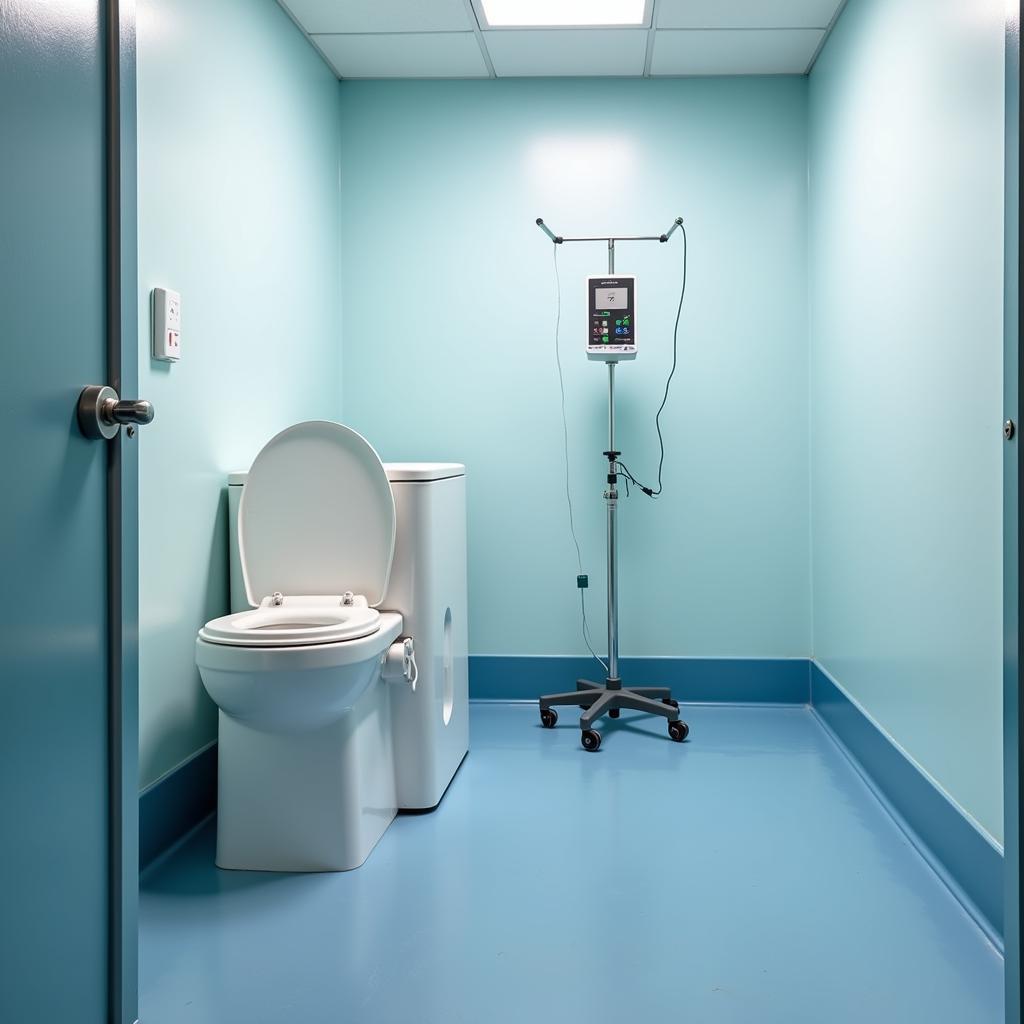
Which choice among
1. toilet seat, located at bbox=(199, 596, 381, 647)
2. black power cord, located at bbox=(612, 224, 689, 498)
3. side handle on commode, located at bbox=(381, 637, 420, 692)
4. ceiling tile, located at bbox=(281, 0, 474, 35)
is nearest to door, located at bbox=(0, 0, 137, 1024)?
toilet seat, located at bbox=(199, 596, 381, 647)

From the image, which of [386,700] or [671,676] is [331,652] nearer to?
[386,700]

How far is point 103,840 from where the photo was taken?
40.2 inches

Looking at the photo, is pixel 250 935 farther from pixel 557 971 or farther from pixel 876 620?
pixel 876 620

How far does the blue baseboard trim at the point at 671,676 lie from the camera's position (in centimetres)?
297

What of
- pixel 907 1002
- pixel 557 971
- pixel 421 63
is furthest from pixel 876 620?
pixel 421 63

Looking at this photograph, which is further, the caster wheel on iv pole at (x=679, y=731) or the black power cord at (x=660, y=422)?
the black power cord at (x=660, y=422)

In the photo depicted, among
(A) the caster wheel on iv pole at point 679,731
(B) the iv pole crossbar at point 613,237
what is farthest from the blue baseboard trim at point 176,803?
(B) the iv pole crossbar at point 613,237

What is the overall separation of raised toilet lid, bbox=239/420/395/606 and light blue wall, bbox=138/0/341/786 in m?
0.12

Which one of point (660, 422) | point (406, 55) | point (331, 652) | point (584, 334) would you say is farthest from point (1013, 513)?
point (406, 55)

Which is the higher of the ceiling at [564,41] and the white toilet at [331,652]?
the ceiling at [564,41]

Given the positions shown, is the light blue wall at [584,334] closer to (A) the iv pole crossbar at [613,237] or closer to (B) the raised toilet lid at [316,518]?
(A) the iv pole crossbar at [613,237]

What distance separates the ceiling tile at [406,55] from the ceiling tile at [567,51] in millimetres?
74

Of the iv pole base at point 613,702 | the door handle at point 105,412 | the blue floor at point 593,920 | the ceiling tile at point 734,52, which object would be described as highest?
the ceiling tile at point 734,52

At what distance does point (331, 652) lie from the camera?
1682 mm
